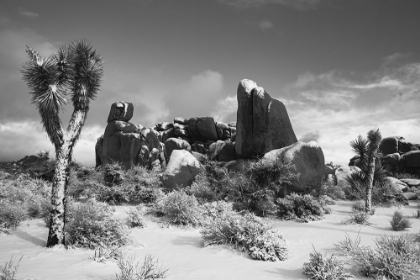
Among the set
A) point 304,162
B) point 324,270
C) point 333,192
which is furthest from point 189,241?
point 333,192

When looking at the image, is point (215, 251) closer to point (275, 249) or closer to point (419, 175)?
Answer: point (275, 249)

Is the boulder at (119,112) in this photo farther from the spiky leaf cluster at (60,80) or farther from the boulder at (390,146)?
the boulder at (390,146)

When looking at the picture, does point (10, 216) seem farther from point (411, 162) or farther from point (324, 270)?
point (411, 162)

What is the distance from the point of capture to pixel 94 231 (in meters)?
7.78

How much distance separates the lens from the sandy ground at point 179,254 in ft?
18.7

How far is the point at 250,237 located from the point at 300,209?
19.8ft

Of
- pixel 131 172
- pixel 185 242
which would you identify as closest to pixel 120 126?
pixel 131 172

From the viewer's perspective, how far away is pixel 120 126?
29672 mm

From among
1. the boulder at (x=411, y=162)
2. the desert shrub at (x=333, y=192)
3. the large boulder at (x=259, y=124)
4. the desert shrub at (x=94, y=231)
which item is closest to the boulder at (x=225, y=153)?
the large boulder at (x=259, y=124)

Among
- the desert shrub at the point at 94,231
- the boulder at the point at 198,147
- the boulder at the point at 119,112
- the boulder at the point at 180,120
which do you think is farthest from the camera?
the boulder at the point at 180,120

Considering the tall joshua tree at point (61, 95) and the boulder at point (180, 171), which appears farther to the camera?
the boulder at point (180, 171)

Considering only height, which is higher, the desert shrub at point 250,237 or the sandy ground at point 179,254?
the desert shrub at point 250,237

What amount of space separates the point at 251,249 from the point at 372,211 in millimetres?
9385

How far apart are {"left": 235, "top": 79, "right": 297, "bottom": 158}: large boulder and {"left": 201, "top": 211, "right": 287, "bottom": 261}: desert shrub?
12547 mm
